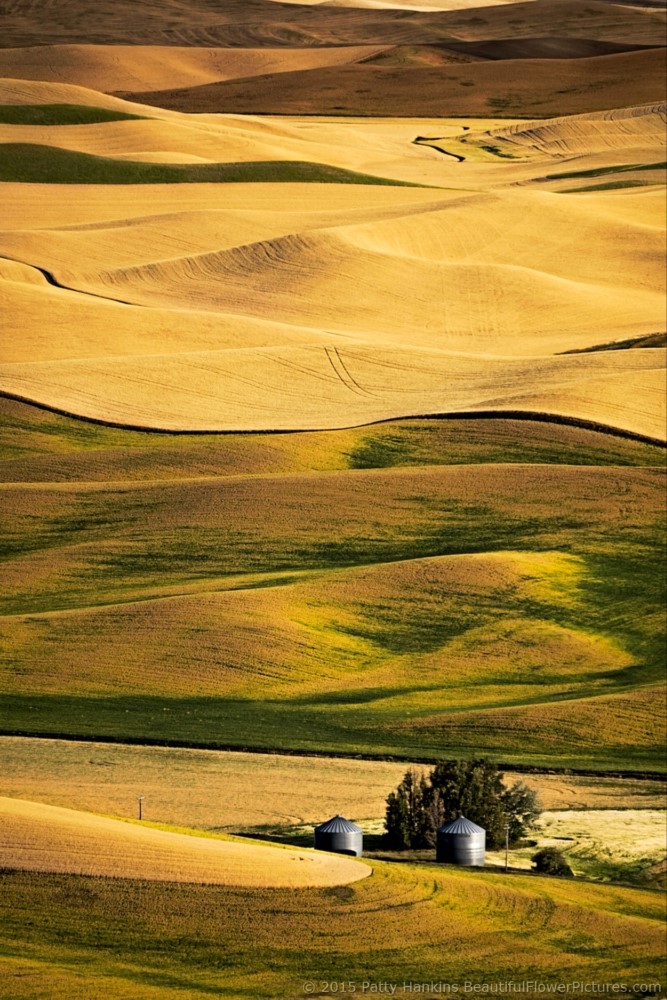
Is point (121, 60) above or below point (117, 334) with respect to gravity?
above

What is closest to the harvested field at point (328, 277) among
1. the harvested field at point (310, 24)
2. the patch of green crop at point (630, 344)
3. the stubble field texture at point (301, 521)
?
the stubble field texture at point (301, 521)

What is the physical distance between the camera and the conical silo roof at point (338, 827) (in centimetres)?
2809

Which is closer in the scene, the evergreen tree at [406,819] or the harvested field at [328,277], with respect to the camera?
the evergreen tree at [406,819]

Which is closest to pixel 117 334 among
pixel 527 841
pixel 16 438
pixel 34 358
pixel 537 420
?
pixel 34 358

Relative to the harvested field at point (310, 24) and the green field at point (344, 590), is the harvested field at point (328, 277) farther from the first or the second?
→ the harvested field at point (310, 24)

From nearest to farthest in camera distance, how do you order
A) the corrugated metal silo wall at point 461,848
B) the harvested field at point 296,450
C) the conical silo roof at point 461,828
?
the corrugated metal silo wall at point 461,848, the conical silo roof at point 461,828, the harvested field at point 296,450

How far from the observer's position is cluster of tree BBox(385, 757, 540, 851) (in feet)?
97.3

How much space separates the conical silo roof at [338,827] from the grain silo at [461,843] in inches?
56.4

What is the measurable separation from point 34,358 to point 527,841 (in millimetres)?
39269

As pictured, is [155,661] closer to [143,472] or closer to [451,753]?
[451,753]

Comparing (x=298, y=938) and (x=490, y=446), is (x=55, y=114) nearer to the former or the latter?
(x=490, y=446)

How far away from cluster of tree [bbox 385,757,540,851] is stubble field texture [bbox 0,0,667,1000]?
0.54 metres

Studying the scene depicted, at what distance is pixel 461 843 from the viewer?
28.8 metres

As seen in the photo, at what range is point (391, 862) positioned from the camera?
28.0 metres
